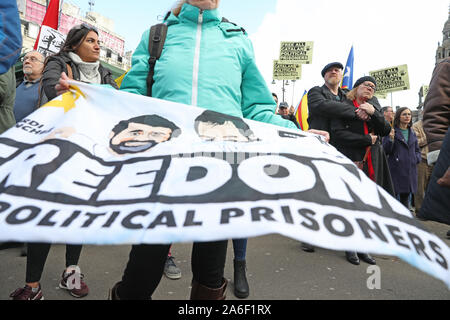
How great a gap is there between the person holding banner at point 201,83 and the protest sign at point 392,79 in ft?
25.0

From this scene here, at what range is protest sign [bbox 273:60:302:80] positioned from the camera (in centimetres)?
875

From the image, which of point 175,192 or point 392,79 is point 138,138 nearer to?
point 175,192

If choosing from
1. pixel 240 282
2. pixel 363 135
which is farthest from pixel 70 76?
pixel 363 135

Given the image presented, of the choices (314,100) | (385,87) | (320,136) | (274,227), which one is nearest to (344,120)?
(314,100)

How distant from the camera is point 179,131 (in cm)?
137

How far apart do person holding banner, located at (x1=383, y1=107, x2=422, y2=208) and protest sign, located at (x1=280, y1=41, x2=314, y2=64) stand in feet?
13.0

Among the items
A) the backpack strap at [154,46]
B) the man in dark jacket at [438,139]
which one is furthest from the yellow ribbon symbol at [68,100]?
the man in dark jacket at [438,139]

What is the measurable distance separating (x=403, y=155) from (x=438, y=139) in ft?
12.7

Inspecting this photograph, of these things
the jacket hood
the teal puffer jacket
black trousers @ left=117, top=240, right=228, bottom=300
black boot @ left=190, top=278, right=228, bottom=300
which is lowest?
black boot @ left=190, top=278, right=228, bottom=300

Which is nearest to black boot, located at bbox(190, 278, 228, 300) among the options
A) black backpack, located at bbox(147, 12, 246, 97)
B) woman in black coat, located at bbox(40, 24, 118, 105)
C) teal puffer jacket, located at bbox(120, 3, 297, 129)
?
teal puffer jacket, located at bbox(120, 3, 297, 129)

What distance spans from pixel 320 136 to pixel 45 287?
7.68 ft

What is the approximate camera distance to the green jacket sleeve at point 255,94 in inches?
63.1

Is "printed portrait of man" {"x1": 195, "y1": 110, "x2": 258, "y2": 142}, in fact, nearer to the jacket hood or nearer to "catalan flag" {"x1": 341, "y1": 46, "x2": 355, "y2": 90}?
the jacket hood

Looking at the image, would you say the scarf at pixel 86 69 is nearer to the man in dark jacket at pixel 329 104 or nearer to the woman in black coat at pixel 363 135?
the man in dark jacket at pixel 329 104
